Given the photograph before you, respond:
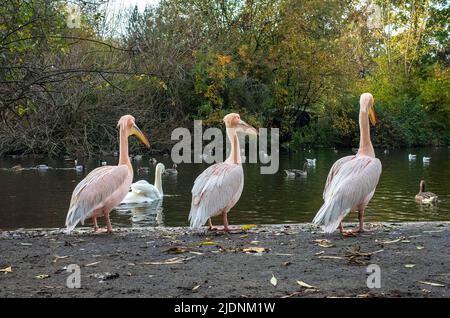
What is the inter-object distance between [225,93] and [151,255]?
33875 mm

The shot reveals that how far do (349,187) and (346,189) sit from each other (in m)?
0.06

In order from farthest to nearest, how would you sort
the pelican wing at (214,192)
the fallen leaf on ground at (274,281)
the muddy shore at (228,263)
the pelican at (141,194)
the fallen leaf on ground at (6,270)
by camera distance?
the pelican at (141,194) → the pelican wing at (214,192) → the fallen leaf on ground at (6,270) → the fallen leaf on ground at (274,281) → the muddy shore at (228,263)

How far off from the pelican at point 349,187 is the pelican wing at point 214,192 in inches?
56.1

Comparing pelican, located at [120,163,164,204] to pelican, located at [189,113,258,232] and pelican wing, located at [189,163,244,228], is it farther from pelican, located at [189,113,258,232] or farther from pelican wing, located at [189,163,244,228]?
pelican wing, located at [189,163,244,228]

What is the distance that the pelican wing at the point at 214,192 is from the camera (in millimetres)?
8867

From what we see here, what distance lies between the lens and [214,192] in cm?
898

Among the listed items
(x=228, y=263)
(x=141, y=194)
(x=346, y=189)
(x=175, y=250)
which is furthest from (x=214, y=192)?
(x=141, y=194)

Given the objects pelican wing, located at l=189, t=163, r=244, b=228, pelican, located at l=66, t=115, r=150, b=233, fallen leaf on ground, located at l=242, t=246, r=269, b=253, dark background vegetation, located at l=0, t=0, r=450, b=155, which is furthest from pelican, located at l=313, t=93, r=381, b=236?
dark background vegetation, located at l=0, t=0, r=450, b=155

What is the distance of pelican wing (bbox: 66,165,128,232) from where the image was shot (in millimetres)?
8734

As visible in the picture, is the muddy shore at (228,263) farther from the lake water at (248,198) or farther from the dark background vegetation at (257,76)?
the dark background vegetation at (257,76)

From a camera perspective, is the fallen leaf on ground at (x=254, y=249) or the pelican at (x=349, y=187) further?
the pelican at (x=349, y=187)

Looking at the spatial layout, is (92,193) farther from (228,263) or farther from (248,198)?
(248,198)

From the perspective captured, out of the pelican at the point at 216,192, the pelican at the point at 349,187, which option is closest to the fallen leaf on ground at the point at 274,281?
the pelican at the point at 349,187

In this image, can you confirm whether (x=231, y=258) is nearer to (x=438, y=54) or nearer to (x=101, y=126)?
(x=101, y=126)
